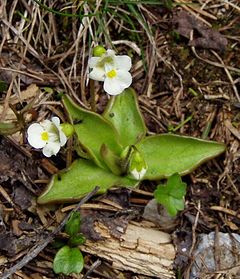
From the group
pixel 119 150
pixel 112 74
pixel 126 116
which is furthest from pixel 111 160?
pixel 112 74

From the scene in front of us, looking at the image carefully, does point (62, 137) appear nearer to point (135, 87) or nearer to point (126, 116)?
point (126, 116)

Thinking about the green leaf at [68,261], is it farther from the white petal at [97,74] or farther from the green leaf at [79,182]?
the white petal at [97,74]

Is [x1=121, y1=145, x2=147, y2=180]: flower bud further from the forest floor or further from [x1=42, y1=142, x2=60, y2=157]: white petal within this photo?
[x1=42, y1=142, x2=60, y2=157]: white petal

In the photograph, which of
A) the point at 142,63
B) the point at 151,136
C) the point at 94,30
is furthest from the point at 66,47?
the point at 151,136

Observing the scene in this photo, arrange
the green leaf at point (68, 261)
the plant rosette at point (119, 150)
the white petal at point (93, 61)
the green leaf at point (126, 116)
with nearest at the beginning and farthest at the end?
the green leaf at point (68, 261), the white petal at point (93, 61), the plant rosette at point (119, 150), the green leaf at point (126, 116)

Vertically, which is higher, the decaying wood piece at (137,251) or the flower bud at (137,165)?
the flower bud at (137,165)

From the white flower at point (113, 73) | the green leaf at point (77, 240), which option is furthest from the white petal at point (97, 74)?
the green leaf at point (77, 240)
